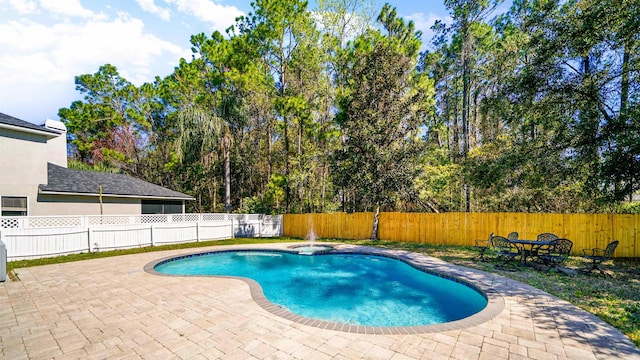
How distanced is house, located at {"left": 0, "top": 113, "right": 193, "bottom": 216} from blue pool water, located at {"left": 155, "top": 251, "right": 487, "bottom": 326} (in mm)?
6767

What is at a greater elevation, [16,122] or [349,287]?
[16,122]

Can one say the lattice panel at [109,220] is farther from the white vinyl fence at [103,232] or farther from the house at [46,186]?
the house at [46,186]

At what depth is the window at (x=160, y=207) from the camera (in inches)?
605

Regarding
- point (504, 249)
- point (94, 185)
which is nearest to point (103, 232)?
point (94, 185)

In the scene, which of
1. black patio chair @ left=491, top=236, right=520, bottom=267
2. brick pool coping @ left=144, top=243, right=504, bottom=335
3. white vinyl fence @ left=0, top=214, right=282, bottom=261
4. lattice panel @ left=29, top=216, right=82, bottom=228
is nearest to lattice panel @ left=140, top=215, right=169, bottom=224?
white vinyl fence @ left=0, top=214, right=282, bottom=261

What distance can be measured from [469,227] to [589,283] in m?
5.79

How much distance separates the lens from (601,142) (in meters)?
8.01

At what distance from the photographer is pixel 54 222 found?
33.8ft

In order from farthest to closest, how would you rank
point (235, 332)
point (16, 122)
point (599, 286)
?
point (16, 122) → point (599, 286) → point (235, 332)

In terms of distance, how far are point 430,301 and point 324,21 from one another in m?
18.7

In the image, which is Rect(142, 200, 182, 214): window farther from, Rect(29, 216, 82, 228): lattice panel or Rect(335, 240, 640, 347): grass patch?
Rect(335, 240, 640, 347): grass patch

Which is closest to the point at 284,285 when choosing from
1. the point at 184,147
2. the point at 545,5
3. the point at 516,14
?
the point at 545,5

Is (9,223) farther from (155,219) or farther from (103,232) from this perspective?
(155,219)

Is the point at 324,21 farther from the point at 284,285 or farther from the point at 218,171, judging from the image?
the point at 284,285
